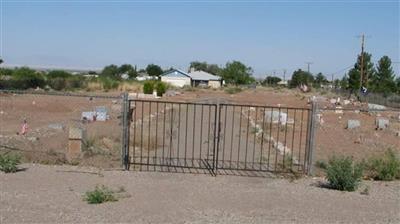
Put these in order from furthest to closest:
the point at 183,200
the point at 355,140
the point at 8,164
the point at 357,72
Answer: the point at 357,72 → the point at 355,140 → the point at 8,164 → the point at 183,200

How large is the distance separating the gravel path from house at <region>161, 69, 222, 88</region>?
115 m

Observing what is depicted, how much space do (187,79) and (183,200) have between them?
126373mm

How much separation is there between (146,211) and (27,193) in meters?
2.35

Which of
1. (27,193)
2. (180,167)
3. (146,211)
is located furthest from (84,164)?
(146,211)

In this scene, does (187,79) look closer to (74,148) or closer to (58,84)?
(58,84)

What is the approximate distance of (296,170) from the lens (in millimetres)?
12797

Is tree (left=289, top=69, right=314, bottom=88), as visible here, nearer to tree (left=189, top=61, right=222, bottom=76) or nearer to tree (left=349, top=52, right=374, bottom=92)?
tree (left=189, top=61, right=222, bottom=76)

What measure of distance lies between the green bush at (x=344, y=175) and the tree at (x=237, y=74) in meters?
140

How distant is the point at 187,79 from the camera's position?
135m

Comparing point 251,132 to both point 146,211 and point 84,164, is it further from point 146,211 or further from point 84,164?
point 146,211

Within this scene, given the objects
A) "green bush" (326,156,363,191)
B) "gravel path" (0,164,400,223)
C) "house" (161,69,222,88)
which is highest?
"green bush" (326,156,363,191)

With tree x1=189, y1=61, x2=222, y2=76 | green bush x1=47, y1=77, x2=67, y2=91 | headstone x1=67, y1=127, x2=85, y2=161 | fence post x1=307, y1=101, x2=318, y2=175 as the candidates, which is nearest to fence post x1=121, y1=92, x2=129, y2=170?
headstone x1=67, y1=127, x2=85, y2=161

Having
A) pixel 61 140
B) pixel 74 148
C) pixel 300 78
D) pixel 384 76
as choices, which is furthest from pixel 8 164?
pixel 300 78

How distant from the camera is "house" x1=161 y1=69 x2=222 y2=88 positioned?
13150 cm
